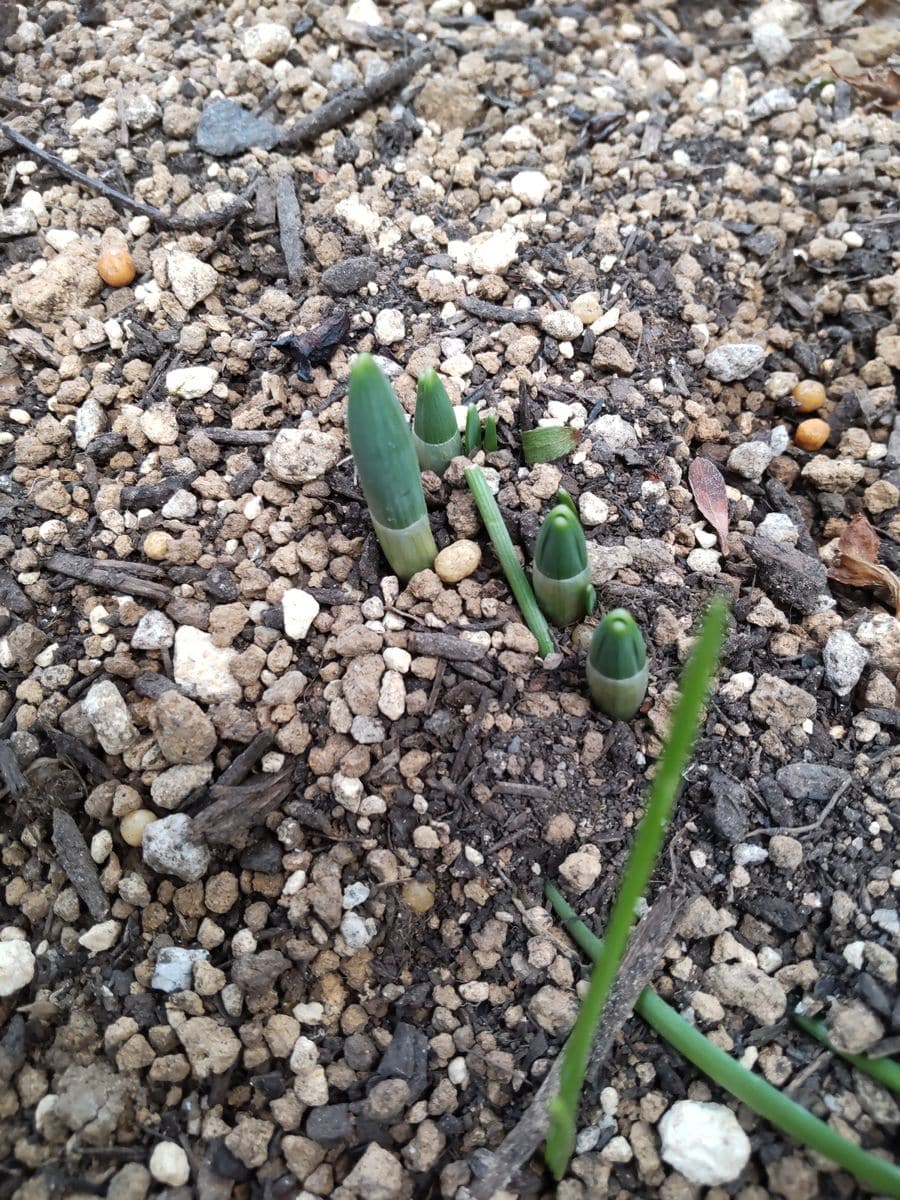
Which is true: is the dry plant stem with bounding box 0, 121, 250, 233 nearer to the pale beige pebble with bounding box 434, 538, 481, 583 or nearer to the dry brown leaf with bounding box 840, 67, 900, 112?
the pale beige pebble with bounding box 434, 538, 481, 583

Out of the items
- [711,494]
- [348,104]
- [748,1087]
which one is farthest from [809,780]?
[348,104]

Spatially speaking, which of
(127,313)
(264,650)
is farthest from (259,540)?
(127,313)

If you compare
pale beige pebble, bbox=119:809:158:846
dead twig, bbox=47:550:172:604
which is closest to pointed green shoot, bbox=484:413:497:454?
dead twig, bbox=47:550:172:604

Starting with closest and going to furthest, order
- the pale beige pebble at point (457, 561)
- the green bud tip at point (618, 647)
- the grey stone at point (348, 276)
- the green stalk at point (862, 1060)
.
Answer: the green stalk at point (862, 1060) < the green bud tip at point (618, 647) < the pale beige pebble at point (457, 561) < the grey stone at point (348, 276)

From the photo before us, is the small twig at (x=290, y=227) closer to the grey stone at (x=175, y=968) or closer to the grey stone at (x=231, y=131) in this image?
the grey stone at (x=231, y=131)

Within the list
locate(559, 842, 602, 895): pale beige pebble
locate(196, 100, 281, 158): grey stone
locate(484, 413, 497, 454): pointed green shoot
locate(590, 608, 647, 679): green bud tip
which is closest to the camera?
locate(590, 608, 647, 679): green bud tip

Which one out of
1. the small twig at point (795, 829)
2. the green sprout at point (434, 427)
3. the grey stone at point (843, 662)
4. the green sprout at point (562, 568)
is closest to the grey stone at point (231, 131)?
the green sprout at point (434, 427)
